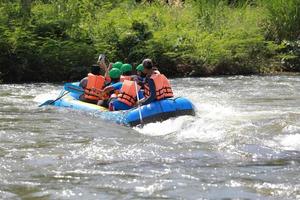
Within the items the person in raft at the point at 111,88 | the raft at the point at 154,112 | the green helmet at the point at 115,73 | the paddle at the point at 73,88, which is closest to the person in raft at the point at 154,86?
the raft at the point at 154,112

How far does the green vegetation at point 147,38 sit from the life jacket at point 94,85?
6.58 meters

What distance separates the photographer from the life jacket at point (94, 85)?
11102 millimetres

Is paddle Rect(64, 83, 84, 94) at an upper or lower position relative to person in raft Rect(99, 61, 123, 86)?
lower

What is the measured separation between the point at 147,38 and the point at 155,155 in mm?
12280

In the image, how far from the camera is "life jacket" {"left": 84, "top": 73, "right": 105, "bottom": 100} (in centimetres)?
1110

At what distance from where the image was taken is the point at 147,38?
19125 mm

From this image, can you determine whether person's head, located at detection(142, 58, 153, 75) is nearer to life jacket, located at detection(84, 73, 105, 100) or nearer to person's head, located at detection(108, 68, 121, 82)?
person's head, located at detection(108, 68, 121, 82)

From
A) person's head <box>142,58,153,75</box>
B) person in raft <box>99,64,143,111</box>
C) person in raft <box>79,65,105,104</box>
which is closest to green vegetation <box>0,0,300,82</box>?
person in raft <box>79,65,105,104</box>

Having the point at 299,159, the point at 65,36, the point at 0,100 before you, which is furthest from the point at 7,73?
the point at 299,159

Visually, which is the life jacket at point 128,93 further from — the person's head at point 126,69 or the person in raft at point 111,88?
the person's head at point 126,69

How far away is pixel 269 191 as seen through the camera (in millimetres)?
5582

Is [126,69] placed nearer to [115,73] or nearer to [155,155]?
[115,73]

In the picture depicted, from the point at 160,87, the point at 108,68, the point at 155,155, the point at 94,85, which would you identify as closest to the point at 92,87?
the point at 94,85

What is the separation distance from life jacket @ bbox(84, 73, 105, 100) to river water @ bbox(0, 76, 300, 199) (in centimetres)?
57
